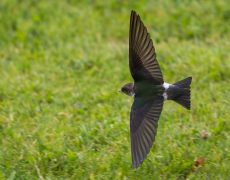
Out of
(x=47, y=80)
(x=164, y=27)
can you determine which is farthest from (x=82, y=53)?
(x=164, y=27)

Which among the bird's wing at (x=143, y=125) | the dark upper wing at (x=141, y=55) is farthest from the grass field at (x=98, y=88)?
the dark upper wing at (x=141, y=55)

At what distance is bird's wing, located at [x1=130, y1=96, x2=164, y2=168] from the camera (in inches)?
147

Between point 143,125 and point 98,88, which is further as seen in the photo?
point 98,88

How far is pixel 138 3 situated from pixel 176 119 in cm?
261

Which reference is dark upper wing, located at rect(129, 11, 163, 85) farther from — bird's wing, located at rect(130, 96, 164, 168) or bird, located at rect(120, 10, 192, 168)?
bird's wing, located at rect(130, 96, 164, 168)

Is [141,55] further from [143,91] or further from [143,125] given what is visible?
[143,125]

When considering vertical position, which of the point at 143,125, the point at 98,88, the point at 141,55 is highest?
the point at 141,55

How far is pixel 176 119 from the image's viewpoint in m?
4.75

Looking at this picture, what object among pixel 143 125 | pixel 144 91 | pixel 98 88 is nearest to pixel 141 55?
pixel 144 91

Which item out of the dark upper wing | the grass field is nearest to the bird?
the dark upper wing

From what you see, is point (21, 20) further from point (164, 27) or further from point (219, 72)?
point (219, 72)

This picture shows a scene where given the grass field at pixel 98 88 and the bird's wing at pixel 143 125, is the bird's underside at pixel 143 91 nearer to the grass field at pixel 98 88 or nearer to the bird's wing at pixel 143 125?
the bird's wing at pixel 143 125

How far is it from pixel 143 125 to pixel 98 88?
5.29 ft

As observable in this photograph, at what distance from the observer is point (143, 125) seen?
3.89 m
